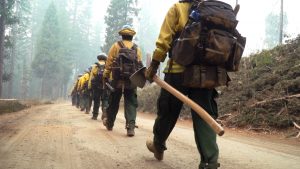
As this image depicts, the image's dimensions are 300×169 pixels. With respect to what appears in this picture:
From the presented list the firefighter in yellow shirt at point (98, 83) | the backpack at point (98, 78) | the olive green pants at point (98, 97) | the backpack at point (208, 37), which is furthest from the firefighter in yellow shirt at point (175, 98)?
the backpack at point (98, 78)

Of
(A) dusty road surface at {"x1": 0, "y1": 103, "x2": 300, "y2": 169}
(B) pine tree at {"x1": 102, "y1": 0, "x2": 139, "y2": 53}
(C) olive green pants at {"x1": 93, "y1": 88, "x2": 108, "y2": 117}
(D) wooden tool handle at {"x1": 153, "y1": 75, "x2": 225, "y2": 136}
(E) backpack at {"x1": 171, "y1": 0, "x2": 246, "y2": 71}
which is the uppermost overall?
(B) pine tree at {"x1": 102, "y1": 0, "x2": 139, "y2": 53}

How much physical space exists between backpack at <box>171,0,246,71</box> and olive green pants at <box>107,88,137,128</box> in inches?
169

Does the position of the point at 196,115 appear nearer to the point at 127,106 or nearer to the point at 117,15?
the point at 127,106

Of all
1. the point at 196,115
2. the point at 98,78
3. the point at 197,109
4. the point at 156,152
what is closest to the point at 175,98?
the point at 196,115

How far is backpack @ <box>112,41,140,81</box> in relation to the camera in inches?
337

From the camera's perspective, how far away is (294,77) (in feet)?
37.1

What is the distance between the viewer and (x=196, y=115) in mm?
4398

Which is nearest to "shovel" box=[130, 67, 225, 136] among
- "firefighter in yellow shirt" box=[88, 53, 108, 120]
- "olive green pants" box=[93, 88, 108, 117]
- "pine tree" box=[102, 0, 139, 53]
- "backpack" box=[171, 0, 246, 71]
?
"backpack" box=[171, 0, 246, 71]

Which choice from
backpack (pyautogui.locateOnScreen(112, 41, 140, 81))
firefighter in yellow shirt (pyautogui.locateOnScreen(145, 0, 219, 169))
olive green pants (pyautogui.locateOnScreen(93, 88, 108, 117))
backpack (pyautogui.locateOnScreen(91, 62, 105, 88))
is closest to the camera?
firefighter in yellow shirt (pyautogui.locateOnScreen(145, 0, 219, 169))

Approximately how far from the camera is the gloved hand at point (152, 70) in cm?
469

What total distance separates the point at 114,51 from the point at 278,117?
444 cm

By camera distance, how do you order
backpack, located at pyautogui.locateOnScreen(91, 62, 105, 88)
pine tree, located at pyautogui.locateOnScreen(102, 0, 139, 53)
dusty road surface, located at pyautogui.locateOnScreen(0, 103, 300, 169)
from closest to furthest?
dusty road surface, located at pyautogui.locateOnScreen(0, 103, 300, 169) < backpack, located at pyautogui.locateOnScreen(91, 62, 105, 88) < pine tree, located at pyautogui.locateOnScreen(102, 0, 139, 53)

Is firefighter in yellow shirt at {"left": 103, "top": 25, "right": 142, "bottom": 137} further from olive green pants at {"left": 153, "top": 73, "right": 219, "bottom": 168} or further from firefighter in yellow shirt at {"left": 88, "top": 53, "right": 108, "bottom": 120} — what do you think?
firefighter in yellow shirt at {"left": 88, "top": 53, "right": 108, "bottom": 120}

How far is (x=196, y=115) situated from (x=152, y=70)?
2.60 feet
